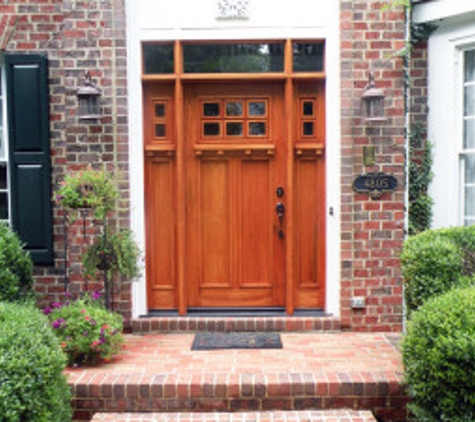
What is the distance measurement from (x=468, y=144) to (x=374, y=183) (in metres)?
1.01

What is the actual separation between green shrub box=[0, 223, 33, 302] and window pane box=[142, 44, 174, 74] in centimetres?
209

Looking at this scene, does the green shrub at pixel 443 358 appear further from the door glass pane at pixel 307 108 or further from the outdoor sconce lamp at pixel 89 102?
the outdoor sconce lamp at pixel 89 102

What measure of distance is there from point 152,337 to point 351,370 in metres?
2.02

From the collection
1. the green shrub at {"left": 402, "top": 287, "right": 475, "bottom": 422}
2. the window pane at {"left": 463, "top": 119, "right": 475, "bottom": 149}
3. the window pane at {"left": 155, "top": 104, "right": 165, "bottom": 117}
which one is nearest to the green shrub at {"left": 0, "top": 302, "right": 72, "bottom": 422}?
the green shrub at {"left": 402, "top": 287, "right": 475, "bottom": 422}

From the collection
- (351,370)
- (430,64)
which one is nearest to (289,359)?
(351,370)

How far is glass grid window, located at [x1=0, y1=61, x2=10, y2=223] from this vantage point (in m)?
5.86

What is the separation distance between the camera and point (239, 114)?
19.3ft

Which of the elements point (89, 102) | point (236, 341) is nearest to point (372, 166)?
point (236, 341)

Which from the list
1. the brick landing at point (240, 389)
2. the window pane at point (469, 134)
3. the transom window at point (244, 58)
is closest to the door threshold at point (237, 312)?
the brick landing at point (240, 389)

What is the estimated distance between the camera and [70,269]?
575cm

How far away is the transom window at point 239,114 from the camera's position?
5.88 m

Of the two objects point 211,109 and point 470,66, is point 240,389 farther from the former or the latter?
point 470,66

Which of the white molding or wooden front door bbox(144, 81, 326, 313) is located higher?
the white molding

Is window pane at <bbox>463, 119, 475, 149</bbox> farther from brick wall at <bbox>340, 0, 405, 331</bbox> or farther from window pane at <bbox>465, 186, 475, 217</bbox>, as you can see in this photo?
brick wall at <bbox>340, 0, 405, 331</bbox>
